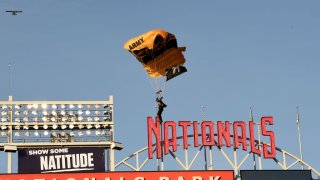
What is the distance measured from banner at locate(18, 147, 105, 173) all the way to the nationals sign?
2358mm

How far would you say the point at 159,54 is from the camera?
86.8 meters

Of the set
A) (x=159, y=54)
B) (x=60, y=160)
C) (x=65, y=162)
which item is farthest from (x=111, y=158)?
Answer: (x=159, y=54)

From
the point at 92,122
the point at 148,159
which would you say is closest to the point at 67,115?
the point at 92,122

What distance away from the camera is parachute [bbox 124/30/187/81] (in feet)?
278

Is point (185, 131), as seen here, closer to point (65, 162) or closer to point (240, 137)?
point (240, 137)

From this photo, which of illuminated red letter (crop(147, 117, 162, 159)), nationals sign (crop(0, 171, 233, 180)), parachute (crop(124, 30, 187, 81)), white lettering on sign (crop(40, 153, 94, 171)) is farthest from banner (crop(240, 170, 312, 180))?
white lettering on sign (crop(40, 153, 94, 171))

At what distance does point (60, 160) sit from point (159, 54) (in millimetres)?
12935

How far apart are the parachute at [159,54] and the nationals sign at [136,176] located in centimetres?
869

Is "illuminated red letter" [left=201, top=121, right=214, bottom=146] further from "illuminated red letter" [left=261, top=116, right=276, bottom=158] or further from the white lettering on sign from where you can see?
the white lettering on sign

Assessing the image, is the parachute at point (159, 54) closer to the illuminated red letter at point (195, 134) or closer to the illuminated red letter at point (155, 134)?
the illuminated red letter at point (155, 134)

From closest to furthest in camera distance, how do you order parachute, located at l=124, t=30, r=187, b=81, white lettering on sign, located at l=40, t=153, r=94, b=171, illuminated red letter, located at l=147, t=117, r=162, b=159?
1. parachute, located at l=124, t=30, r=187, b=81
2. white lettering on sign, located at l=40, t=153, r=94, b=171
3. illuminated red letter, located at l=147, t=117, r=162, b=159

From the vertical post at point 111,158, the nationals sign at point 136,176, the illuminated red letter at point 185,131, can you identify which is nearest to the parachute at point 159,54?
the illuminated red letter at point 185,131

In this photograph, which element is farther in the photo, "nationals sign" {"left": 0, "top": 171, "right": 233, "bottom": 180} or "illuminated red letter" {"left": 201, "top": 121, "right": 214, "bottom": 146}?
"illuminated red letter" {"left": 201, "top": 121, "right": 214, "bottom": 146}

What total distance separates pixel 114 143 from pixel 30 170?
311 inches
